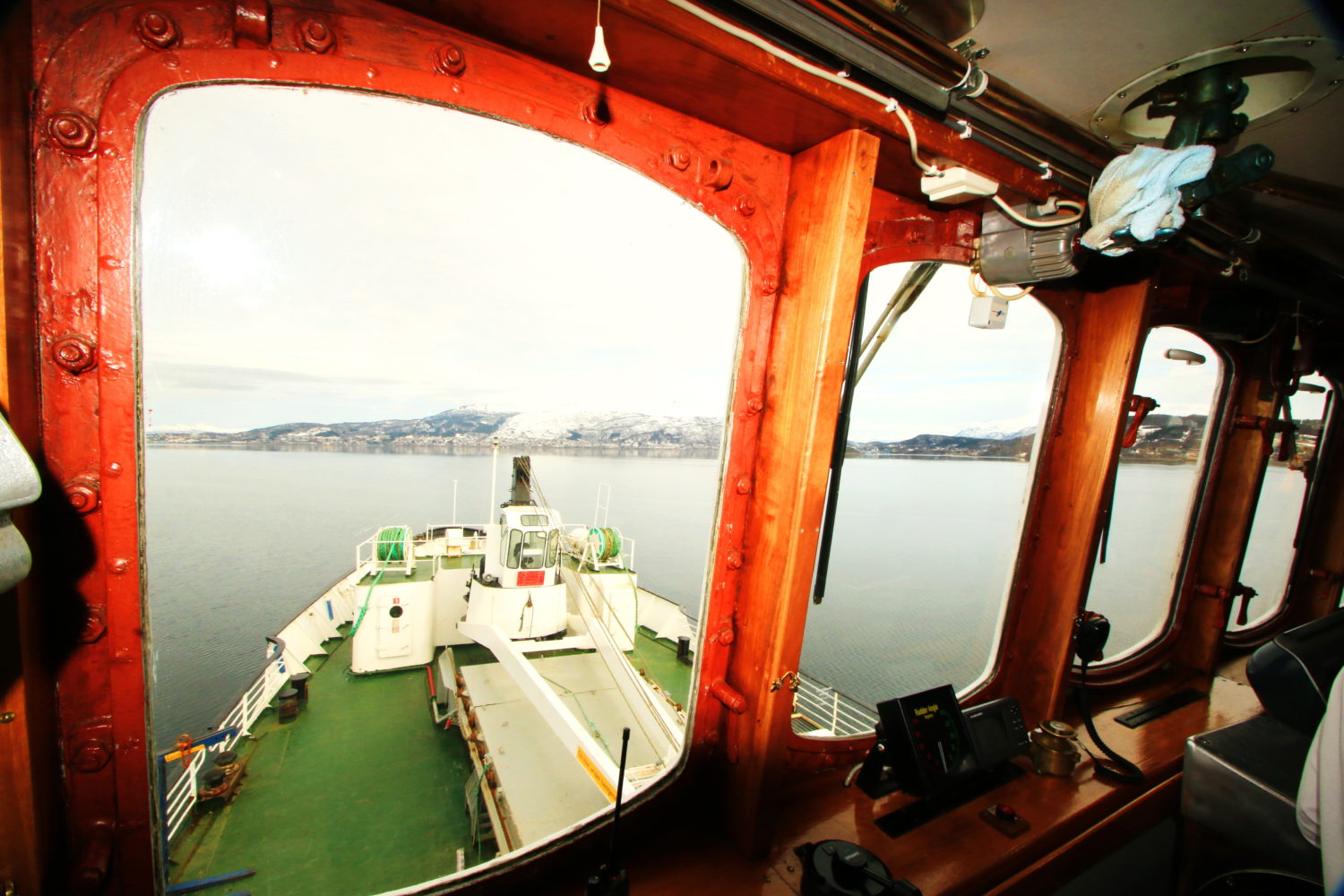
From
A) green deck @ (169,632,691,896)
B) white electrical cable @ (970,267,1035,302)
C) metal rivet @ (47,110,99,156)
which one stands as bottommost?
green deck @ (169,632,691,896)

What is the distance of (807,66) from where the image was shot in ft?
3.16

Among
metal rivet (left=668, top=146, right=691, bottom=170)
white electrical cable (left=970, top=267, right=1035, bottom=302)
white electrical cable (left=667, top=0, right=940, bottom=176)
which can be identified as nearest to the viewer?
white electrical cable (left=667, top=0, right=940, bottom=176)

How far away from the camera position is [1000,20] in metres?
1.15

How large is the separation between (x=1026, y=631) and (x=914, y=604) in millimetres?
6991

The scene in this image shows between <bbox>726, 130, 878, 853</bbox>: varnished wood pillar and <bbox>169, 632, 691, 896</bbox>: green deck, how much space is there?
3.52m

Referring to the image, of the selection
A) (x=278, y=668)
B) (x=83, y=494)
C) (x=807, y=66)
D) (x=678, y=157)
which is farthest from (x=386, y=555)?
(x=807, y=66)

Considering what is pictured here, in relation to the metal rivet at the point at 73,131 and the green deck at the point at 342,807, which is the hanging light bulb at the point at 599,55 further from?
the green deck at the point at 342,807

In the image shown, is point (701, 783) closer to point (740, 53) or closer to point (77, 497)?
point (77, 497)

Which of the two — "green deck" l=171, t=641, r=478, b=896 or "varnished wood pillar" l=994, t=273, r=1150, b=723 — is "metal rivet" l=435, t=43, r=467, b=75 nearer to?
"varnished wood pillar" l=994, t=273, r=1150, b=723

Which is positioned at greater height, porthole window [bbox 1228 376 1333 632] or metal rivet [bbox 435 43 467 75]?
metal rivet [bbox 435 43 467 75]

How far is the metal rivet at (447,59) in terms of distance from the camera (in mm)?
943

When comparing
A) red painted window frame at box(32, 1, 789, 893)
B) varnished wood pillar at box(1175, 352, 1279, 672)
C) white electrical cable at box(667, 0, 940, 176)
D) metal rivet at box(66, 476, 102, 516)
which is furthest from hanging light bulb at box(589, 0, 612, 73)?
varnished wood pillar at box(1175, 352, 1279, 672)

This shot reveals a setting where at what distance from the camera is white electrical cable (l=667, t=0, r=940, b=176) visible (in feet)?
2.81

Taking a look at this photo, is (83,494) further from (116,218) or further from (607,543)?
(607,543)
